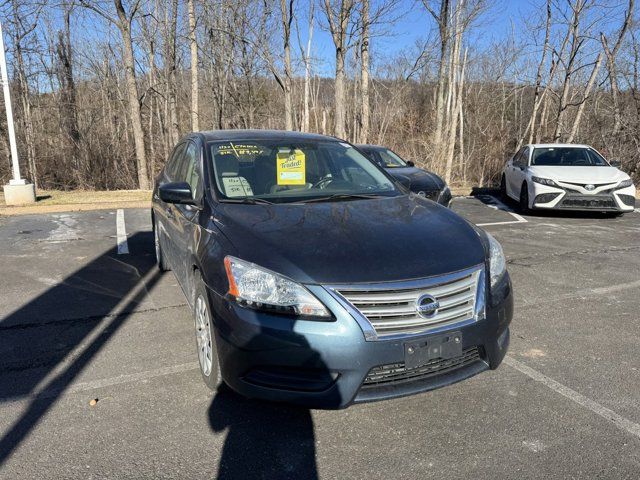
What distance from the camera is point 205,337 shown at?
3.05 m

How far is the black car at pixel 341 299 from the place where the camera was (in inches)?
93.9

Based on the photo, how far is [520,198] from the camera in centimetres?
1058

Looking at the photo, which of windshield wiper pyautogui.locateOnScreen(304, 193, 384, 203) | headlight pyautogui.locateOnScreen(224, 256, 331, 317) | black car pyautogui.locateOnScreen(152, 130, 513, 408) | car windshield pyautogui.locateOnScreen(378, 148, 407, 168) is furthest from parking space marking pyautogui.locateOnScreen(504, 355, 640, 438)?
car windshield pyautogui.locateOnScreen(378, 148, 407, 168)

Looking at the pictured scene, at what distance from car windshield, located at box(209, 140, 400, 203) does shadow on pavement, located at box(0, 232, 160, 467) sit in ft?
5.54

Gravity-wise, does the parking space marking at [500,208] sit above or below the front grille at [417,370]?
below

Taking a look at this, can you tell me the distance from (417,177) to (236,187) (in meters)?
6.02

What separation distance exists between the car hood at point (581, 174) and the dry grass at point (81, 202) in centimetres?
881

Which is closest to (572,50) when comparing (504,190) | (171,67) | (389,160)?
(504,190)

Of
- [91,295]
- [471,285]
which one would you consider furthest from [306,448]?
[91,295]

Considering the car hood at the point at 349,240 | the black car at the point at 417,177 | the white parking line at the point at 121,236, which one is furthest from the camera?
the black car at the point at 417,177

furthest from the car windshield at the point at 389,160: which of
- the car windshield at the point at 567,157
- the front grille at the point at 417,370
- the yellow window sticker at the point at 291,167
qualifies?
the front grille at the point at 417,370

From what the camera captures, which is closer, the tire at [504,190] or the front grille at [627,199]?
the front grille at [627,199]

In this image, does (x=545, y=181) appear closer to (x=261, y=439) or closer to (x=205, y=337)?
(x=205, y=337)

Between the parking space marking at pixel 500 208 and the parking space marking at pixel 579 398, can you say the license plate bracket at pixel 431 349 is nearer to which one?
the parking space marking at pixel 579 398
